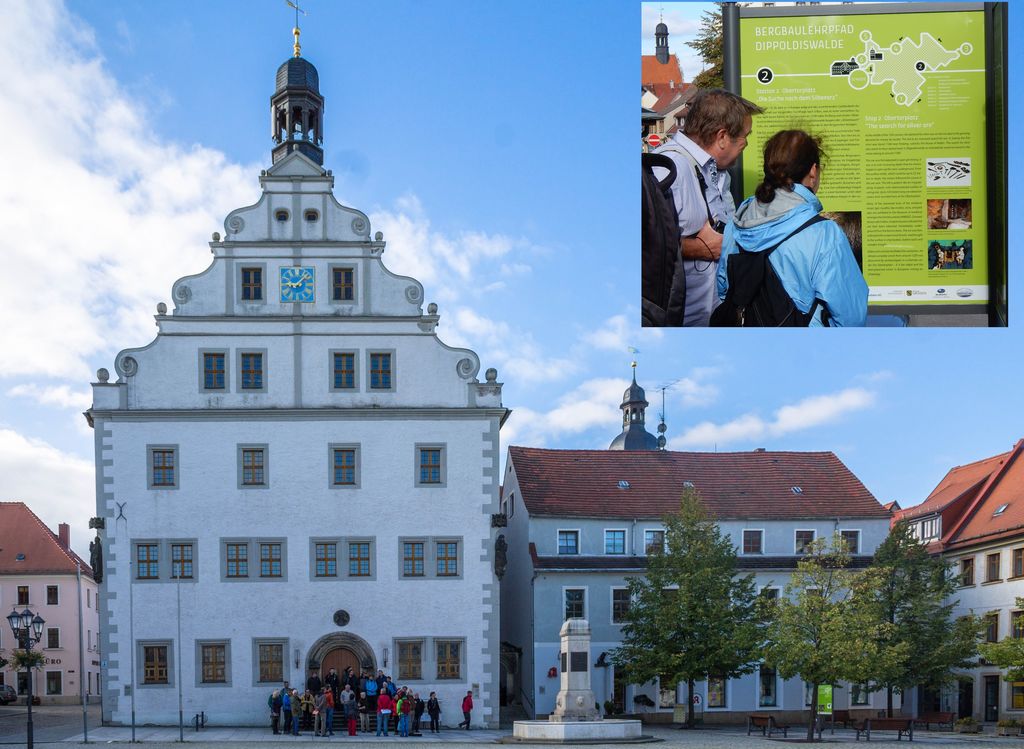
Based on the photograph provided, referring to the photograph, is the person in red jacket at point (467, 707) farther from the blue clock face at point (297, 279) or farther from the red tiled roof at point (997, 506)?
the red tiled roof at point (997, 506)

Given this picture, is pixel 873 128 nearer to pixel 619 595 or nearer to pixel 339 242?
pixel 339 242

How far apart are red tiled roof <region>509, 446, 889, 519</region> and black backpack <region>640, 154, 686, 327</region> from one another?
2682cm

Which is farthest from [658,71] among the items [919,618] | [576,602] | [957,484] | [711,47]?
[957,484]

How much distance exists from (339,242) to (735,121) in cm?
2374

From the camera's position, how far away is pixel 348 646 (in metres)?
40.4

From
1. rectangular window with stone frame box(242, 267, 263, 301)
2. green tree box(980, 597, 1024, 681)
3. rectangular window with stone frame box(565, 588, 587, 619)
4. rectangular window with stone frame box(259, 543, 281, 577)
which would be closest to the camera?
green tree box(980, 597, 1024, 681)

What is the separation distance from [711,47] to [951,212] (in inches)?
161

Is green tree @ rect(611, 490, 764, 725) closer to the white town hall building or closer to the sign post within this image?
the white town hall building

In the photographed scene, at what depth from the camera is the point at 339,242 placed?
4141cm

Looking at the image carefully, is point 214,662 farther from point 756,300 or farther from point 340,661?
point 756,300

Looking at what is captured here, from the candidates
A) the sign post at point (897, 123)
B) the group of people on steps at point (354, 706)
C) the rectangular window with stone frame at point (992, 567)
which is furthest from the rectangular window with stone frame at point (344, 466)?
the sign post at point (897, 123)

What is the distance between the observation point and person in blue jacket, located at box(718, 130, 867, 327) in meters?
19.0

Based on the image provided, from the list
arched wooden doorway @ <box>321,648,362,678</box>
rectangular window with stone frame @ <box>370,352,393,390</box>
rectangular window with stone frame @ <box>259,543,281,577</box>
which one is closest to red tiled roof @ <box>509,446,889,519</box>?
rectangular window with stone frame @ <box>370,352,393,390</box>

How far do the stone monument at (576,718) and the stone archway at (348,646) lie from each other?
5.91 meters
